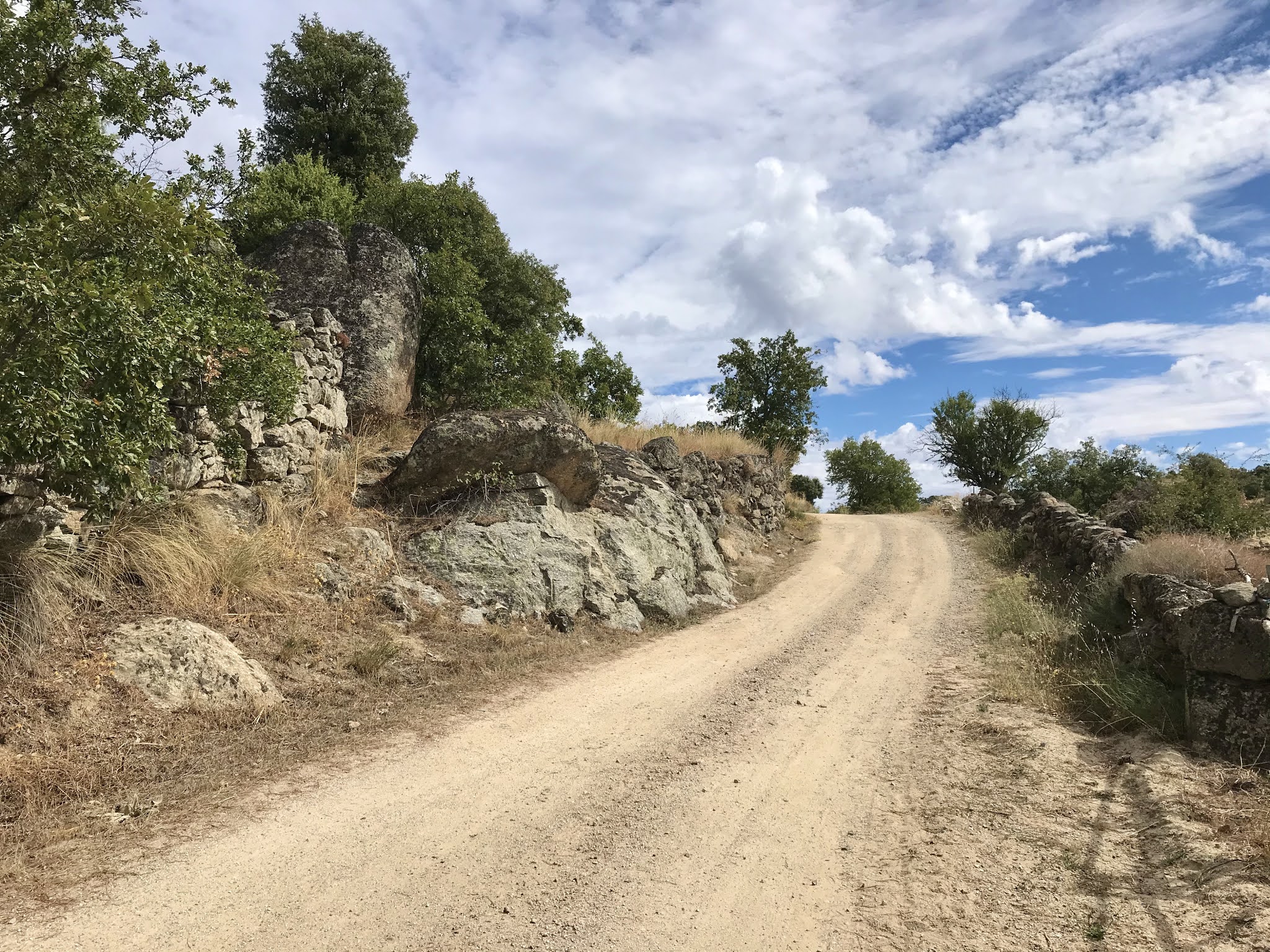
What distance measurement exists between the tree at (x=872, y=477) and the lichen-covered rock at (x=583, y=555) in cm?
3930

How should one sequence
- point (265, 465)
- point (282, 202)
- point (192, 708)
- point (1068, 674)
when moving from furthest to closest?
point (282, 202) < point (265, 465) < point (1068, 674) < point (192, 708)

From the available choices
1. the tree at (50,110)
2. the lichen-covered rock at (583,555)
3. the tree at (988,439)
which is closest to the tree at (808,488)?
the tree at (988,439)

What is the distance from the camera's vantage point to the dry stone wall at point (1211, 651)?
218 inches

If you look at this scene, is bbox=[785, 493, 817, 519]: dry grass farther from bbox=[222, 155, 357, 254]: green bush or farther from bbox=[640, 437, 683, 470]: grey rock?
bbox=[222, 155, 357, 254]: green bush

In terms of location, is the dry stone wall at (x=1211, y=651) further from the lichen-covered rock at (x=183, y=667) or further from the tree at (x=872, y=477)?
the tree at (x=872, y=477)

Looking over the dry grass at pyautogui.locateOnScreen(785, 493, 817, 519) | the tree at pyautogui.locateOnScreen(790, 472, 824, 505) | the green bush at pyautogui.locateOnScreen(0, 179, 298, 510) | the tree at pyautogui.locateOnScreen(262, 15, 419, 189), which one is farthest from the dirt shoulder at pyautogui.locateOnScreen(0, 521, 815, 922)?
the tree at pyautogui.locateOnScreen(790, 472, 824, 505)

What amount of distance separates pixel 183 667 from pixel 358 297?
8.27 metres

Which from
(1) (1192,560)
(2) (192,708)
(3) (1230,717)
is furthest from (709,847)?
(1) (1192,560)

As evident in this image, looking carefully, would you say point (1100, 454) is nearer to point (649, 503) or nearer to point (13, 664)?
point (649, 503)

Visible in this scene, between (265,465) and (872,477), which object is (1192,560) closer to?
(265,465)

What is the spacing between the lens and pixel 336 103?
19.6 meters

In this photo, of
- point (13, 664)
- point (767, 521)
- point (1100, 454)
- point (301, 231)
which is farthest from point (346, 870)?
point (1100, 454)

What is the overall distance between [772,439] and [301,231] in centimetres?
1965

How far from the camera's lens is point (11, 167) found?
6516 millimetres
